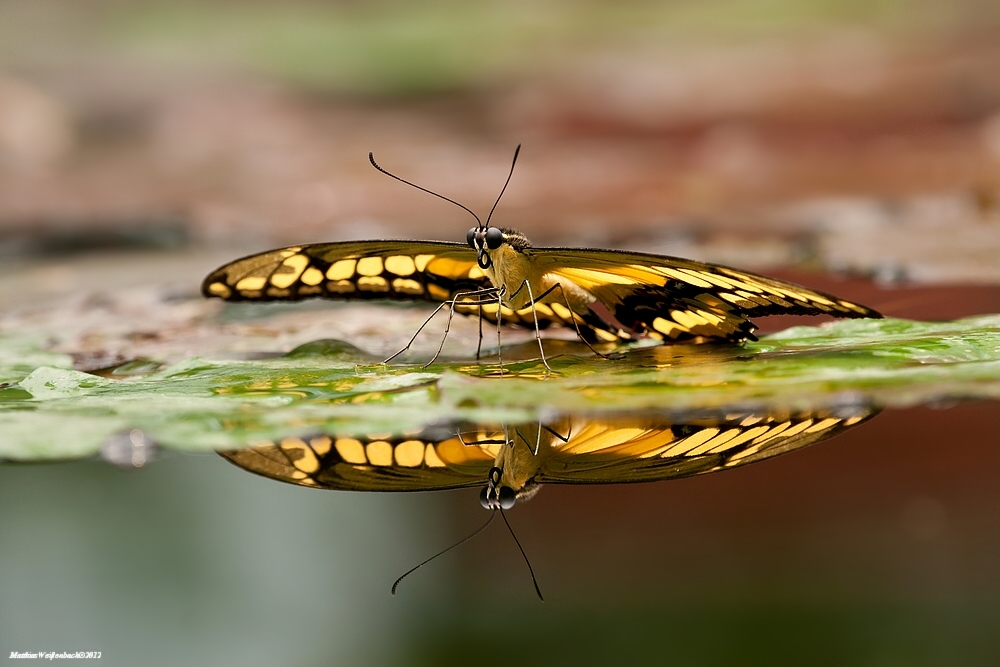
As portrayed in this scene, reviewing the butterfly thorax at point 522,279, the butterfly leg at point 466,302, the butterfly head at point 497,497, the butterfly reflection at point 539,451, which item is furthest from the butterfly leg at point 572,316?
the butterfly head at point 497,497

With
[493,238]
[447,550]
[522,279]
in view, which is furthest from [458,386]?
[522,279]

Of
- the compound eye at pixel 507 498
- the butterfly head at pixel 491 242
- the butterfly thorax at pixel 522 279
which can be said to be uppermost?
the butterfly head at pixel 491 242

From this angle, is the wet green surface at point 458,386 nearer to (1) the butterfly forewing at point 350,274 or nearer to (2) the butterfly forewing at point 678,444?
(2) the butterfly forewing at point 678,444

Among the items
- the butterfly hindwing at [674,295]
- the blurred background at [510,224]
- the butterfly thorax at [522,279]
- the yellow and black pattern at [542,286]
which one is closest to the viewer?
the blurred background at [510,224]

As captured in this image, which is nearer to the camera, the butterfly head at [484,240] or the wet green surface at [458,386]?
the wet green surface at [458,386]

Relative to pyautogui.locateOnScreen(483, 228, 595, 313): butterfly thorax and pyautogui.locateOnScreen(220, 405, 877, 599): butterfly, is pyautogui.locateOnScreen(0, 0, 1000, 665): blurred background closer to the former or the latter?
pyautogui.locateOnScreen(220, 405, 877, 599): butterfly

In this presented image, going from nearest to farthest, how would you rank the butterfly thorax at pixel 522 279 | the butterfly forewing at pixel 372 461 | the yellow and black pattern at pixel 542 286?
the butterfly forewing at pixel 372 461 → the yellow and black pattern at pixel 542 286 → the butterfly thorax at pixel 522 279

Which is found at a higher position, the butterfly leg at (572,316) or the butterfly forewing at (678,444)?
the butterfly leg at (572,316)
